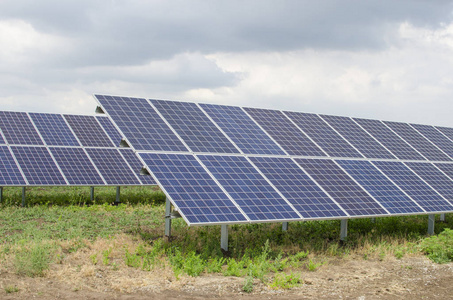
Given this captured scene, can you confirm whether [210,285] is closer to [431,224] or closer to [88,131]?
[431,224]

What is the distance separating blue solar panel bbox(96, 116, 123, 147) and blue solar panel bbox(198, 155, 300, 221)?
49.7ft

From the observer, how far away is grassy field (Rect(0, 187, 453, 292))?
13.3 metres

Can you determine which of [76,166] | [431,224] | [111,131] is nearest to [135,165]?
[76,166]

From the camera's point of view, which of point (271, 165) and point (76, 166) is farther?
point (76, 166)

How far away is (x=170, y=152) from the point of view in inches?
647

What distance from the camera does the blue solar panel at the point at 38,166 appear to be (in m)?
25.0

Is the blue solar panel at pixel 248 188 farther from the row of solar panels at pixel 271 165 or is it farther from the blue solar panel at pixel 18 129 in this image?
the blue solar panel at pixel 18 129

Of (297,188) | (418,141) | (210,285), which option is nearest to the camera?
(210,285)

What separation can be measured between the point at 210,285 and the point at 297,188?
18.7 feet

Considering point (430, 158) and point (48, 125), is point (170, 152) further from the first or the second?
point (48, 125)

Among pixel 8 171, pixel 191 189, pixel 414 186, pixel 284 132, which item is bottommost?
pixel 8 171

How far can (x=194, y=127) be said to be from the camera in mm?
18469

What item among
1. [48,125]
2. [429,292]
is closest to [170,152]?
[429,292]

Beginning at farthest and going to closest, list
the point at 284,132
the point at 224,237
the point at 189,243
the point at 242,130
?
1. the point at 284,132
2. the point at 242,130
3. the point at 189,243
4. the point at 224,237
